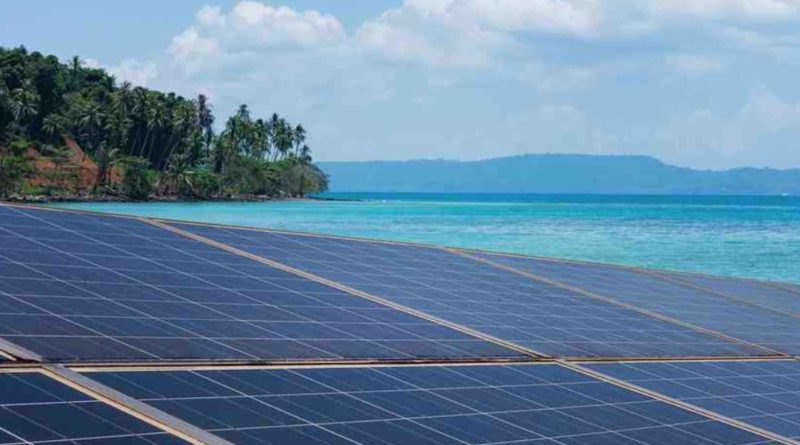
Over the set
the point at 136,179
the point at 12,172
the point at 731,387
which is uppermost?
the point at 12,172

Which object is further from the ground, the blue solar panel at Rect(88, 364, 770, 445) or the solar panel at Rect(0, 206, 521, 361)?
the solar panel at Rect(0, 206, 521, 361)

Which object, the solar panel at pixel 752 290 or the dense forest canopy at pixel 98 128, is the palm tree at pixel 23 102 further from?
the solar panel at pixel 752 290

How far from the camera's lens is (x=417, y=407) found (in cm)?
1372

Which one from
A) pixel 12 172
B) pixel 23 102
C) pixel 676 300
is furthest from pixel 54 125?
pixel 676 300

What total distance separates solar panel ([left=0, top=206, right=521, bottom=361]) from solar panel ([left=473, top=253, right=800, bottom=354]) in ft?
32.0

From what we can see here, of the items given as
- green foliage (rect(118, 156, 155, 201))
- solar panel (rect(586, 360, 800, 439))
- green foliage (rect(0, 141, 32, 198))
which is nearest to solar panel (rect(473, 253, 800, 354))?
solar panel (rect(586, 360, 800, 439))

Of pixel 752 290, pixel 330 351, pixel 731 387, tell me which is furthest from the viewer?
pixel 752 290

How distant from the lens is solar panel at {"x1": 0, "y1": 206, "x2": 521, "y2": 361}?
13.9 meters

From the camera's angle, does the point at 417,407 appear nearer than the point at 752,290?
Yes

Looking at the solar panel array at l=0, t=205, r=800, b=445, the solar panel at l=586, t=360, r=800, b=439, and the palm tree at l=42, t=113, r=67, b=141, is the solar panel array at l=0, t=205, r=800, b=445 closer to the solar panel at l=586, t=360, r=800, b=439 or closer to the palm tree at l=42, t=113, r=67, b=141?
the solar panel at l=586, t=360, r=800, b=439

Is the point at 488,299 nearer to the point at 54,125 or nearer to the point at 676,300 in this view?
the point at 676,300

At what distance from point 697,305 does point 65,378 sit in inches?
832

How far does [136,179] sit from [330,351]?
16292 centimetres

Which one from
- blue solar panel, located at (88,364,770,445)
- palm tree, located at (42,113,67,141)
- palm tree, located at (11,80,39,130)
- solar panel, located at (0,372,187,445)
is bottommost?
blue solar panel, located at (88,364,770,445)
